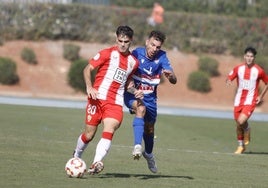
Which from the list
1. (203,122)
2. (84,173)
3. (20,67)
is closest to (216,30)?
(20,67)

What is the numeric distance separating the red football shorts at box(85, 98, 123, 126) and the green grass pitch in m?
0.82

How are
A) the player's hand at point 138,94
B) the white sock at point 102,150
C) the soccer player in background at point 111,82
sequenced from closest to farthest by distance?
1. the white sock at point 102,150
2. the soccer player in background at point 111,82
3. the player's hand at point 138,94

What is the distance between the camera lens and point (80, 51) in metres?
43.8

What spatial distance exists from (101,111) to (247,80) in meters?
7.93

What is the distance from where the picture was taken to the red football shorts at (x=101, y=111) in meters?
12.1

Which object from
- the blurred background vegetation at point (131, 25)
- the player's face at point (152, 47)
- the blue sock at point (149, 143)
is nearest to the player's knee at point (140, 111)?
the blue sock at point (149, 143)

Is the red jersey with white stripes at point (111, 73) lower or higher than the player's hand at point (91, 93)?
higher

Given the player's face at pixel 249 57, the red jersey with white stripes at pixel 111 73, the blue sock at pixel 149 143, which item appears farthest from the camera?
the player's face at pixel 249 57

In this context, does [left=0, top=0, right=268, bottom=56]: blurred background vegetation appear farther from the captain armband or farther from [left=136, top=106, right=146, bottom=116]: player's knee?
the captain armband

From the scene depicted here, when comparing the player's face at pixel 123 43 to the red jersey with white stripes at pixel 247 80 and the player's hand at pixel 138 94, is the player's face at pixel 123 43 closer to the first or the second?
the player's hand at pixel 138 94

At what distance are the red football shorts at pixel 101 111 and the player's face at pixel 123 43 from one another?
0.80 metres

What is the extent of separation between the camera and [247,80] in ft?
63.9

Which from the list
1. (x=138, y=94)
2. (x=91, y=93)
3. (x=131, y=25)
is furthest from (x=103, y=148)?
(x=131, y=25)

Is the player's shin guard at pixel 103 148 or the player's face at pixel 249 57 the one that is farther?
the player's face at pixel 249 57
